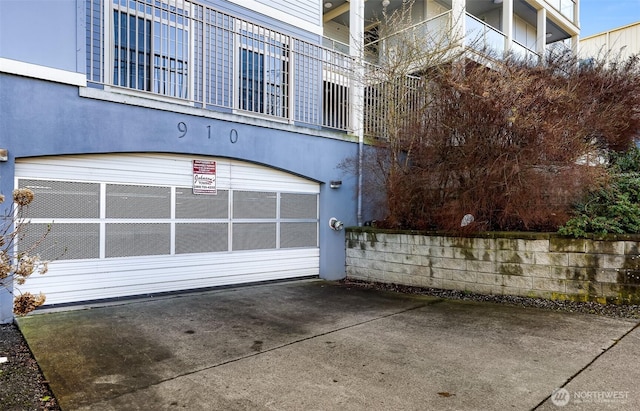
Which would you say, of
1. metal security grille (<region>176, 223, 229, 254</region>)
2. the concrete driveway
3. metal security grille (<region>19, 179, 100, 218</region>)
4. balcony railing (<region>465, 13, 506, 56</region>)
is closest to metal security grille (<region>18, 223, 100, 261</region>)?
metal security grille (<region>19, 179, 100, 218</region>)

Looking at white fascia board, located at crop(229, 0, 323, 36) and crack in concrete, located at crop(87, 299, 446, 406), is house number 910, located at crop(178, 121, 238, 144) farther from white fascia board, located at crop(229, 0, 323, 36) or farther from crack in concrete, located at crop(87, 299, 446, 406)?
crack in concrete, located at crop(87, 299, 446, 406)

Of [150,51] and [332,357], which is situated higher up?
[150,51]

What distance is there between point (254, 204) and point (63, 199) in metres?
2.95

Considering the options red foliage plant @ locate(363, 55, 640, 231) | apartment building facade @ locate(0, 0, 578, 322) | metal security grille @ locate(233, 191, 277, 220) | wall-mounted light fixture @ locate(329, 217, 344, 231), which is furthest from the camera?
wall-mounted light fixture @ locate(329, 217, 344, 231)

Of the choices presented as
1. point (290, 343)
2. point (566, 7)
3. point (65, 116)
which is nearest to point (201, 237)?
point (65, 116)

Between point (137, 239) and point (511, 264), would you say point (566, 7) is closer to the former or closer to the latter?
point (511, 264)

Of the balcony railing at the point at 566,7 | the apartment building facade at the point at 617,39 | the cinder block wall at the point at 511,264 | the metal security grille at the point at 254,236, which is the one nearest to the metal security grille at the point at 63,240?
the metal security grille at the point at 254,236

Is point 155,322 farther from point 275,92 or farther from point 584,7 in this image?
point 584,7

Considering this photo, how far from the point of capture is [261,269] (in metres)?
7.30

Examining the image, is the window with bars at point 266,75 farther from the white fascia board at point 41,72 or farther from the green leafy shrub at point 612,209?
the green leafy shrub at point 612,209

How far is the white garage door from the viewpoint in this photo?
5.17 meters

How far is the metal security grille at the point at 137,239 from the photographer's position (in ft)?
18.5

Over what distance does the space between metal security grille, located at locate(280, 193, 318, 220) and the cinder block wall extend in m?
1.12

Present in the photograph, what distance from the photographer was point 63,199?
5.21 metres
